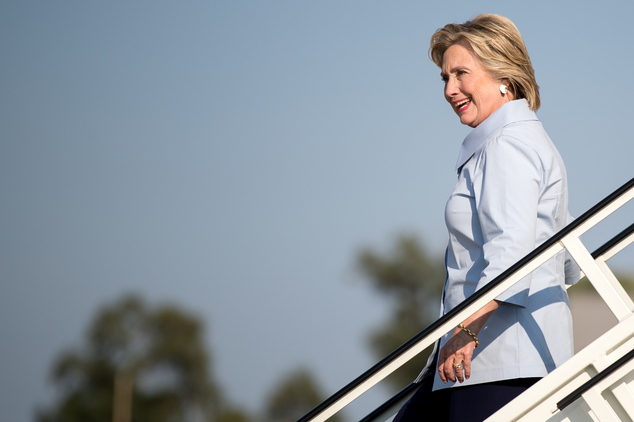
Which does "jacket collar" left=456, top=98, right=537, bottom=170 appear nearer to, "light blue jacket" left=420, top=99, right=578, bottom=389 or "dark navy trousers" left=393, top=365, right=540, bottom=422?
"light blue jacket" left=420, top=99, right=578, bottom=389

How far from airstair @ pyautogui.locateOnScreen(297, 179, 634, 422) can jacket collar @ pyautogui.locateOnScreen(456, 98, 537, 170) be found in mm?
462

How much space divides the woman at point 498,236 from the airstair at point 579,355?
115 mm

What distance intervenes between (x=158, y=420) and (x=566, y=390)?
4802 cm

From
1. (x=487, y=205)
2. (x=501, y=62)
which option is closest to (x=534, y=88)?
(x=501, y=62)

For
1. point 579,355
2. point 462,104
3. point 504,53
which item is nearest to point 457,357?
point 579,355

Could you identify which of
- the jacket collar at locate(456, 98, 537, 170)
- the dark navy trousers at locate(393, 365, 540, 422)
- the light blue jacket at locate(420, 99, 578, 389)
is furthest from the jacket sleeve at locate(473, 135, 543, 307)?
the dark navy trousers at locate(393, 365, 540, 422)

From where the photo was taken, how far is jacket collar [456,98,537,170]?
199 cm

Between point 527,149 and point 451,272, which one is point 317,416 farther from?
point 527,149

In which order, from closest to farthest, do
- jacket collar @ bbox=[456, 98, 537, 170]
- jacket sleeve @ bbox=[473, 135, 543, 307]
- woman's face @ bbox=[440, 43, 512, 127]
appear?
jacket sleeve @ bbox=[473, 135, 543, 307]
jacket collar @ bbox=[456, 98, 537, 170]
woman's face @ bbox=[440, 43, 512, 127]

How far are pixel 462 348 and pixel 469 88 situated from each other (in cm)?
86

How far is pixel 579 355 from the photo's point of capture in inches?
63.1

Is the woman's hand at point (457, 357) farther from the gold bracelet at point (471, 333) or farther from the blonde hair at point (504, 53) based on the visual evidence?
the blonde hair at point (504, 53)

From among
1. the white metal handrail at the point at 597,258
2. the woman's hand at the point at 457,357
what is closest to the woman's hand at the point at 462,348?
the woman's hand at the point at 457,357

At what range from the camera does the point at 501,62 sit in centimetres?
209
